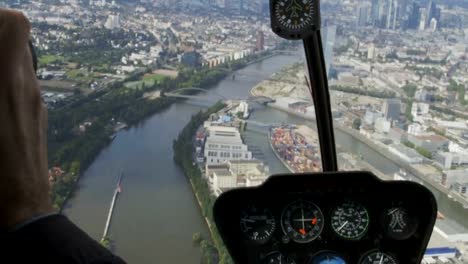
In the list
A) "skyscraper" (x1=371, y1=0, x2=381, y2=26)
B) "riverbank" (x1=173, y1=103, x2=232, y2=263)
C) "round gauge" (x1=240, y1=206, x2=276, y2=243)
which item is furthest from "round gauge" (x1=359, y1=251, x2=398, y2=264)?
"skyscraper" (x1=371, y1=0, x2=381, y2=26)

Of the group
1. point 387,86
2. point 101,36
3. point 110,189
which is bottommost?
point 110,189

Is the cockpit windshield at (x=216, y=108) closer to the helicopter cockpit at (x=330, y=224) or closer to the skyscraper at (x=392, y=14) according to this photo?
the skyscraper at (x=392, y=14)

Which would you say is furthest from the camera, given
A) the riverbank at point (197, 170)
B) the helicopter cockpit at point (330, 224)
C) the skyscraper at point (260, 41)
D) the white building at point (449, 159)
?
the skyscraper at point (260, 41)

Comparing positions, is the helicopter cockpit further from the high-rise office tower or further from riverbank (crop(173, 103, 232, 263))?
the high-rise office tower

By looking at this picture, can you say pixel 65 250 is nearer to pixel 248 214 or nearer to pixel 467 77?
pixel 248 214

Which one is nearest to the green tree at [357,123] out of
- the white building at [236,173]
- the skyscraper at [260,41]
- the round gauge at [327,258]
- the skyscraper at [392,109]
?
the skyscraper at [392,109]

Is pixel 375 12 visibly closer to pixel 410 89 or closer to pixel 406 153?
pixel 410 89

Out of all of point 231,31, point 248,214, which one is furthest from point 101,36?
point 248,214
